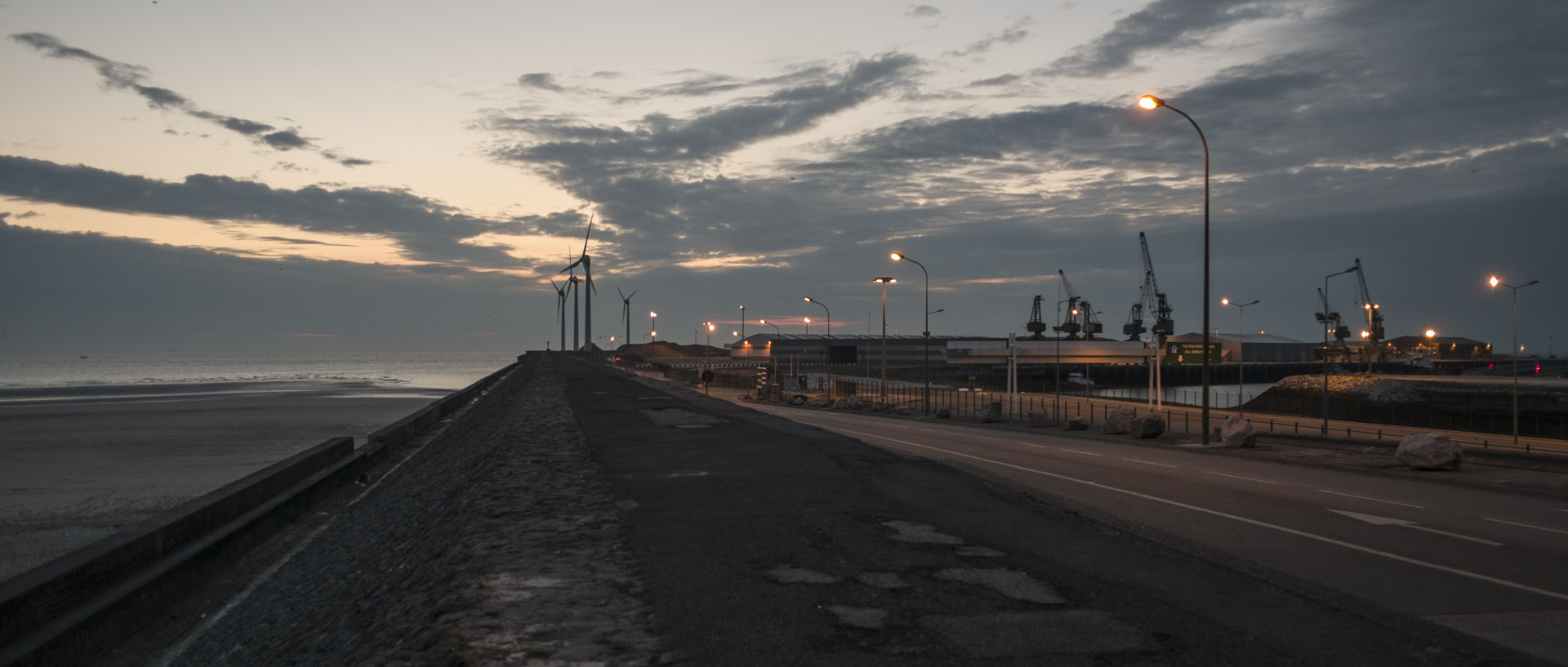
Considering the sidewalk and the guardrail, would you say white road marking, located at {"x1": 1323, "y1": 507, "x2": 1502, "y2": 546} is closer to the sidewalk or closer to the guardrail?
the sidewalk

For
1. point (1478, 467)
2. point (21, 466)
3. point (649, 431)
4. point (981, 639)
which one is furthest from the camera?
point (21, 466)

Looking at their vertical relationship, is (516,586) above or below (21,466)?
above

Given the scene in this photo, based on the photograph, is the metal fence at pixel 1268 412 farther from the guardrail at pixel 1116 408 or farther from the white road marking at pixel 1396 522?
the white road marking at pixel 1396 522

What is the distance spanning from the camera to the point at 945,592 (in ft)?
26.9

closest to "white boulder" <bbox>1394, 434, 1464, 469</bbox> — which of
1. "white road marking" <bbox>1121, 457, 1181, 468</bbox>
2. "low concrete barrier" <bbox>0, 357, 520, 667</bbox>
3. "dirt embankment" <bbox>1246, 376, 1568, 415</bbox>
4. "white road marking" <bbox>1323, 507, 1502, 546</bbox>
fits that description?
"white road marking" <bbox>1121, 457, 1181, 468</bbox>

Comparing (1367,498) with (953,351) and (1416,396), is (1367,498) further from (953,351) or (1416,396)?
(953,351)

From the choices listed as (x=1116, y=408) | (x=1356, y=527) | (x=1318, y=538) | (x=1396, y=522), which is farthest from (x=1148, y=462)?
(x=1116, y=408)

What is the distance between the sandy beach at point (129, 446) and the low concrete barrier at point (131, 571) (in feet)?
11.4

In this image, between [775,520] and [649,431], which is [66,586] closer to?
[775,520]

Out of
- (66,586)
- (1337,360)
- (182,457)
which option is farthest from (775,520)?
(1337,360)

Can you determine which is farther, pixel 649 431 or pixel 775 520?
pixel 649 431

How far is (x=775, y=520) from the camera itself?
11672mm

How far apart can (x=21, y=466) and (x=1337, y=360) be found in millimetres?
177257

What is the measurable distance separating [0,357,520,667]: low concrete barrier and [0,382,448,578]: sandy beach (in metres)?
3.47
